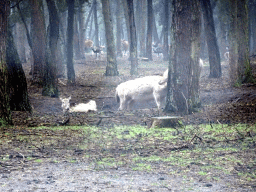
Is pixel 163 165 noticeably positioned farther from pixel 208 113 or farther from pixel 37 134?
pixel 208 113

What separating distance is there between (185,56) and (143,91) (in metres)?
3.25

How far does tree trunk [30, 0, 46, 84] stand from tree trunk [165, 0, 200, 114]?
915 centimetres

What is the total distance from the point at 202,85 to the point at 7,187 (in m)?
13.9

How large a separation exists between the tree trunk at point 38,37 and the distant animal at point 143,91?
588 cm

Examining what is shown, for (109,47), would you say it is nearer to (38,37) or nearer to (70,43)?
(70,43)

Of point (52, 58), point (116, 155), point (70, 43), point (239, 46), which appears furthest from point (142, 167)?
point (70, 43)

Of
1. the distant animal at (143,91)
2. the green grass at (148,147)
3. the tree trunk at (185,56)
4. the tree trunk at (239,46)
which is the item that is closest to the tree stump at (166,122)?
the green grass at (148,147)

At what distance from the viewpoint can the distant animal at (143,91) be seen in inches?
542

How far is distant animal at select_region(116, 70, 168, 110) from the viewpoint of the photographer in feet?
45.2

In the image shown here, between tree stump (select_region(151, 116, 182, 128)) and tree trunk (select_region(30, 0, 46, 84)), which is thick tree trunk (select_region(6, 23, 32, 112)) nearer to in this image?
tree stump (select_region(151, 116, 182, 128))

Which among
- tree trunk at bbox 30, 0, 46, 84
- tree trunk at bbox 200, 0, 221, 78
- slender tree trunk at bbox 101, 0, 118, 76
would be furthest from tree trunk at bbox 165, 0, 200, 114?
slender tree trunk at bbox 101, 0, 118, 76

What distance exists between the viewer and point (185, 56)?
37.1 ft

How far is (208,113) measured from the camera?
1099 cm

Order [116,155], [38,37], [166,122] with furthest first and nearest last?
[38,37] → [166,122] → [116,155]
